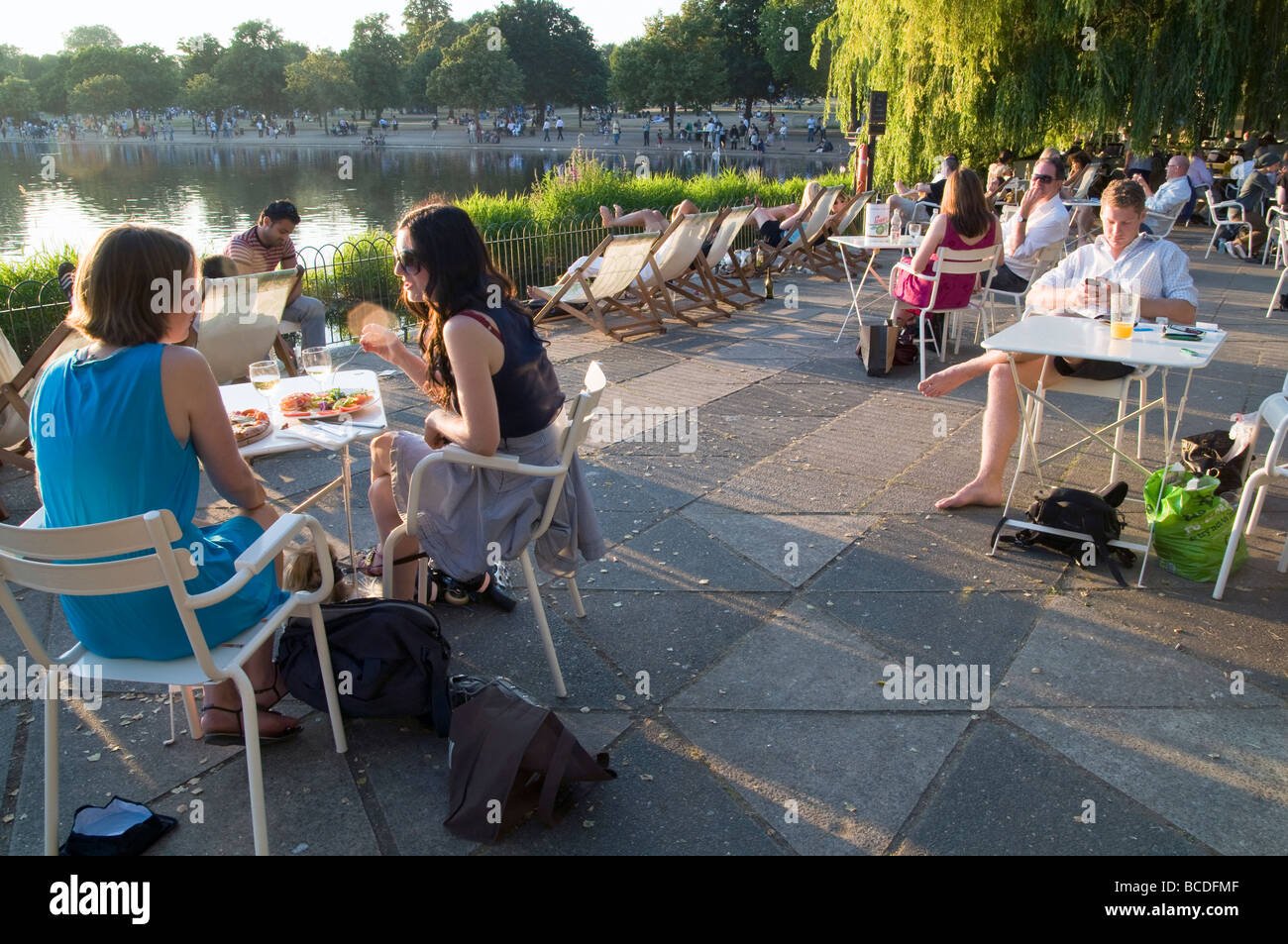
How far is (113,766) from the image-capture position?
2717 mm

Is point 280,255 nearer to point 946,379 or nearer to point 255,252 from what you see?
point 255,252

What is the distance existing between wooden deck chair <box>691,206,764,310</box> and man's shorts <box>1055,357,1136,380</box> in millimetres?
5119

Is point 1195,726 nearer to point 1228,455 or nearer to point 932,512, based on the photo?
point 932,512

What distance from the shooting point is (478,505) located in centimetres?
303

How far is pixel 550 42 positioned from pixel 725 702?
7956 cm

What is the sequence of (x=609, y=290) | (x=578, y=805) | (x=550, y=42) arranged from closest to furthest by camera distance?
(x=578, y=805) < (x=609, y=290) < (x=550, y=42)

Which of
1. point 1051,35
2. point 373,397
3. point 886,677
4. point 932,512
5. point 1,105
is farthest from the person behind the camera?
point 1,105

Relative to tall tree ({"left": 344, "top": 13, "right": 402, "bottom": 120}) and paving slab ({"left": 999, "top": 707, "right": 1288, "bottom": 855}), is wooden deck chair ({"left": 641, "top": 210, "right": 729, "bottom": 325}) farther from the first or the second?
tall tree ({"left": 344, "top": 13, "right": 402, "bottom": 120})

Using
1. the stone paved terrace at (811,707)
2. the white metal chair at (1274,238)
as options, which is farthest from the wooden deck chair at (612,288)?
the white metal chair at (1274,238)

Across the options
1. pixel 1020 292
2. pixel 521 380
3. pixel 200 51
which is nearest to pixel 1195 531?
pixel 521 380

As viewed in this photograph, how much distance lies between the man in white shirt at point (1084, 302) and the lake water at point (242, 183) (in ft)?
35.3

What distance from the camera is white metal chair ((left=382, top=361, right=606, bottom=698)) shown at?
2875mm

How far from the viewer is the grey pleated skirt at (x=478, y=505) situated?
2996mm

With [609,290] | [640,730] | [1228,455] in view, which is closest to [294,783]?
[640,730]
